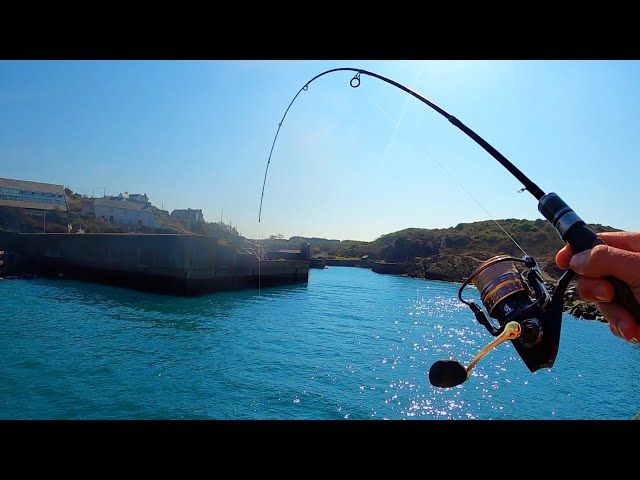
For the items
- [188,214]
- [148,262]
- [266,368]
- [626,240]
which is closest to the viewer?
[626,240]

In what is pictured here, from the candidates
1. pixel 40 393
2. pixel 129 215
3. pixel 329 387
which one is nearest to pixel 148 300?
pixel 40 393

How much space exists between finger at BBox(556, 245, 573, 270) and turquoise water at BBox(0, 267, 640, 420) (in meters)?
6.81

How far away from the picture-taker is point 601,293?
50.2 inches

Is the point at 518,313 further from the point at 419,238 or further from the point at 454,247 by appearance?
the point at 419,238

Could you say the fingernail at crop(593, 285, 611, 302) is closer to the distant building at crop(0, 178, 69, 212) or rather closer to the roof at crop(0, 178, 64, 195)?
the distant building at crop(0, 178, 69, 212)

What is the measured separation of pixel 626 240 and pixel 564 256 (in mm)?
A: 266

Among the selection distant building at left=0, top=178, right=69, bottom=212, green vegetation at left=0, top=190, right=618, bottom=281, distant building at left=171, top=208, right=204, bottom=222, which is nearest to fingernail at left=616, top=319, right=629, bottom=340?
green vegetation at left=0, top=190, right=618, bottom=281

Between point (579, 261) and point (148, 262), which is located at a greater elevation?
point (579, 261)

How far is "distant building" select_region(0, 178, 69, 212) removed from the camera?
50.7 meters

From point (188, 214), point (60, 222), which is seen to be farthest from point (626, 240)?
point (188, 214)

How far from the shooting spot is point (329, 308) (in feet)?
73.7

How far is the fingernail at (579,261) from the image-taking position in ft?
4.22
